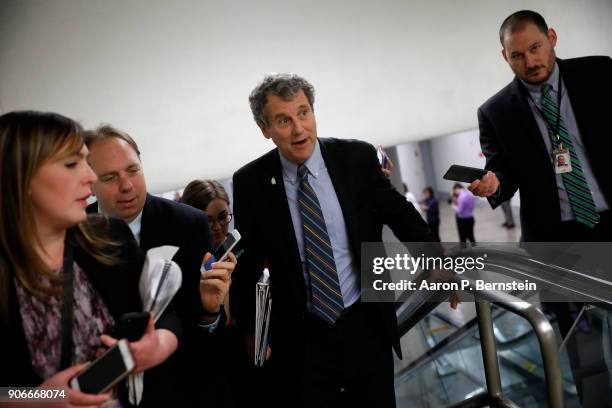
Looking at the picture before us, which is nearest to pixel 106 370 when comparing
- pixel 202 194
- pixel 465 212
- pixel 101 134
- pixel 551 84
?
pixel 101 134

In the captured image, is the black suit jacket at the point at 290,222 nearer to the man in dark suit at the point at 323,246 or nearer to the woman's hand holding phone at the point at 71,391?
the man in dark suit at the point at 323,246

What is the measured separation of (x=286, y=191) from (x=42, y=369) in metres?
1.25

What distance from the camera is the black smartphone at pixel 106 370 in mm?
949

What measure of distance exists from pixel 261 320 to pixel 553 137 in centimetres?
180

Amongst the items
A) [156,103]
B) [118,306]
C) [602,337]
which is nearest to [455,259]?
[602,337]

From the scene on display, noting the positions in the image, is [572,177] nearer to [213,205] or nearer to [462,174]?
[462,174]

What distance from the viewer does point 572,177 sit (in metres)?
2.41

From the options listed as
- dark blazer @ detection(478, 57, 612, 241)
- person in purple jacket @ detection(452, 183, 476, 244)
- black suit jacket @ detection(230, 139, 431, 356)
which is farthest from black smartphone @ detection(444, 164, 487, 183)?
person in purple jacket @ detection(452, 183, 476, 244)

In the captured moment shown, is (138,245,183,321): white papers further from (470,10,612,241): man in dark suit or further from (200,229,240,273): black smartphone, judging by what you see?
(470,10,612,241): man in dark suit

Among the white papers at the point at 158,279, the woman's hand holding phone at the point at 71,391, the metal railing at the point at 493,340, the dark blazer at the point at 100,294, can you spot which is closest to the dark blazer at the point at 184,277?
the dark blazer at the point at 100,294

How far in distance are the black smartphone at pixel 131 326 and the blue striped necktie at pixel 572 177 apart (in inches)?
87.6

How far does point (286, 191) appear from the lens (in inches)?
82.8

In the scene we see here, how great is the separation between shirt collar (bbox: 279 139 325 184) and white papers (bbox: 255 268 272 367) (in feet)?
1.60

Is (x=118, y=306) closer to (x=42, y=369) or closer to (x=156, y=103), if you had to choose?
(x=42, y=369)
